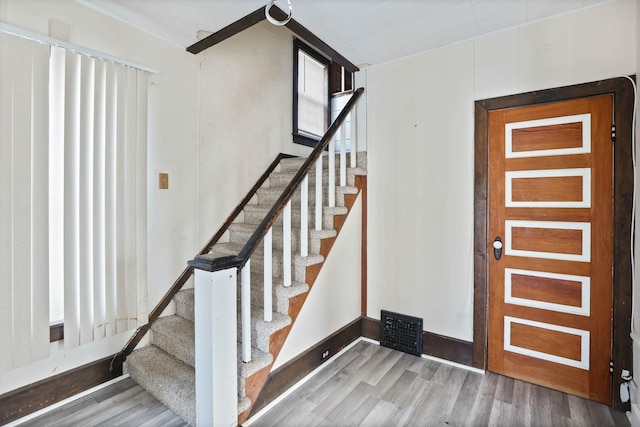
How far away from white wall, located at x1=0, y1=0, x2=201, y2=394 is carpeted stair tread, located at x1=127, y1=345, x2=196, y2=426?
0.20 meters

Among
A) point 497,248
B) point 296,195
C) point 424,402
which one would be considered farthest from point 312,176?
point 424,402

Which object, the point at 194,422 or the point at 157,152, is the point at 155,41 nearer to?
the point at 157,152

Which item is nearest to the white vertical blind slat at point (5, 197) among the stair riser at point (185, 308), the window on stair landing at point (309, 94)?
the stair riser at point (185, 308)

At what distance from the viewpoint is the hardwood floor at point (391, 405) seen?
1921 millimetres

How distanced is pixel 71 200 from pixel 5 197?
0.29 metres

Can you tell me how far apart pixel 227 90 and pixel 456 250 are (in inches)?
99.6

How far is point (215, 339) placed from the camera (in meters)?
1.62

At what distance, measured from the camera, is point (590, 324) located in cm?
214

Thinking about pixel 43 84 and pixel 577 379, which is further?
pixel 577 379

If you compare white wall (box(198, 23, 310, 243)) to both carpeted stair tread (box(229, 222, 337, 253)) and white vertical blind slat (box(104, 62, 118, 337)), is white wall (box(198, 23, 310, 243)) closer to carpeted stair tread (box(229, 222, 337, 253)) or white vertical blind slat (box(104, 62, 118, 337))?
carpeted stair tread (box(229, 222, 337, 253))

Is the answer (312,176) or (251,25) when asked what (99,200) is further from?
(312,176)

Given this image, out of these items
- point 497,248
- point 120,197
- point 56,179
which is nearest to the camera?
point 56,179

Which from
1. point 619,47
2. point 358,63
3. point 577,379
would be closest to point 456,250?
point 577,379

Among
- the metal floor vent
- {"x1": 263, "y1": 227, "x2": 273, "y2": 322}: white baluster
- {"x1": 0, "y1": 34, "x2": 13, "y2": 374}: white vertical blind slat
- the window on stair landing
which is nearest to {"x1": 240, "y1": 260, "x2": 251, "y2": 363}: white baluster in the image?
{"x1": 263, "y1": 227, "x2": 273, "y2": 322}: white baluster
